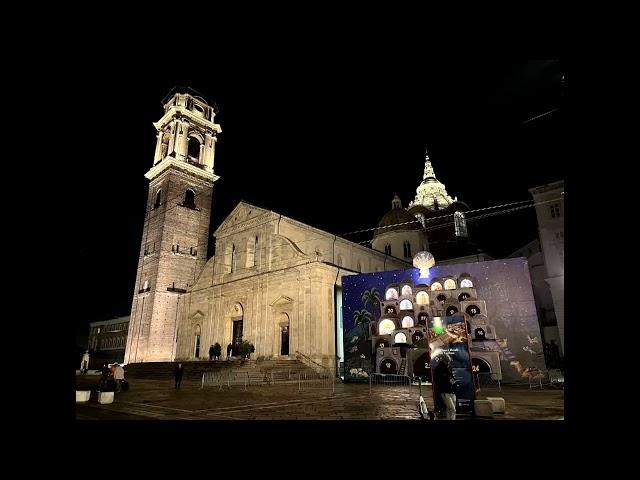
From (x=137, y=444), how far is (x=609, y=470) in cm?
522

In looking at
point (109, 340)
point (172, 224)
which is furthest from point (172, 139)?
point (109, 340)

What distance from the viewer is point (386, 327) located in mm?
24266

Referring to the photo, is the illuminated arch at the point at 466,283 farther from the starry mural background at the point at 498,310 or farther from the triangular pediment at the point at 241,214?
the triangular pediment at the point at 241,214

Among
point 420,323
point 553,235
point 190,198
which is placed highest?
point 190,198

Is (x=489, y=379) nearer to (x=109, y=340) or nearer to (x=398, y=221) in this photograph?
(x=398, y=221)

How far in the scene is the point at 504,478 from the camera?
140 inches

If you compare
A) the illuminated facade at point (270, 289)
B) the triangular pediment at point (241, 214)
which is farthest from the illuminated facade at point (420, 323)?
the triangular pediment at point (241, 214)

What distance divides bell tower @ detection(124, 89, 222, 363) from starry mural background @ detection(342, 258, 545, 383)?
1698cm

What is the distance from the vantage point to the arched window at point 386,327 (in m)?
24.1

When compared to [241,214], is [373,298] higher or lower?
lower

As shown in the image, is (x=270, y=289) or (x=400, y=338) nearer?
(x=400, y=338)

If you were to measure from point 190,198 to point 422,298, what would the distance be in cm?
2437

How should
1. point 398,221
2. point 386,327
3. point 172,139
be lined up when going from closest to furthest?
point 386,327 < point 172,139 < point 398,221

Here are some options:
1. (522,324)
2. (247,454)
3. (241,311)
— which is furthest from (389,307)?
(247,454)
